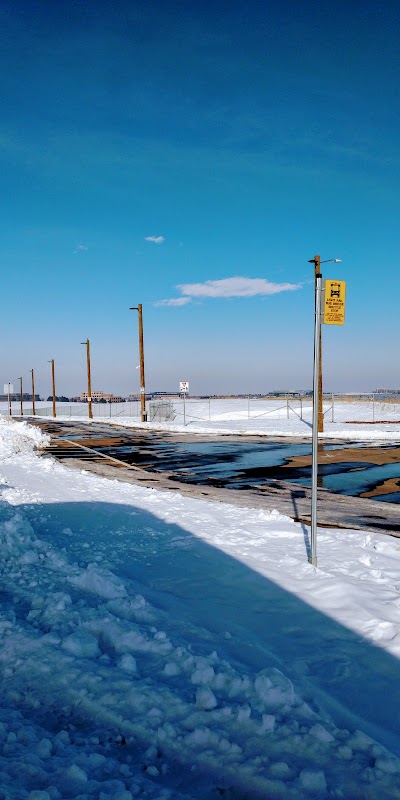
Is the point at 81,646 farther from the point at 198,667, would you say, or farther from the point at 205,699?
the point at 205,699

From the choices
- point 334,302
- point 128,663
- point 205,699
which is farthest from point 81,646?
point 334,302

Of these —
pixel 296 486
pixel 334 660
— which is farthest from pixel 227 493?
pixel 334 660

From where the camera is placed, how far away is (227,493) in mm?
10648

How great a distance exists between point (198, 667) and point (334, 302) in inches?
150

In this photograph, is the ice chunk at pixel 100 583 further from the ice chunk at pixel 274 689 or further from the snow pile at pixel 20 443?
the snow pile at pixel 20 443

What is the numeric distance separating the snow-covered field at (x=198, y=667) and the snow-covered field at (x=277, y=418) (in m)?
18.7

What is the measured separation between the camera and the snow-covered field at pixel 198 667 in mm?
2561

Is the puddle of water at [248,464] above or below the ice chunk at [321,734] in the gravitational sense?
below

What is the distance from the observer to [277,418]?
4388cm

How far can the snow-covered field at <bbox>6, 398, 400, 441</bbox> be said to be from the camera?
26641 mm

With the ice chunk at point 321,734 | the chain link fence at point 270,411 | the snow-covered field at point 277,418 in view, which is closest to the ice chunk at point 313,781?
the ice chunk at point 321,734

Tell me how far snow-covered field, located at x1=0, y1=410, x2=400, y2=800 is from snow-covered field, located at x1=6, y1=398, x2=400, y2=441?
18726 mm

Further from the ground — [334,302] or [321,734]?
[334,302]

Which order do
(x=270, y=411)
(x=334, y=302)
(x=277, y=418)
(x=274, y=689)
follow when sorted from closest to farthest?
(x=274, y=689)
(x=334, y=302)
(x=277, y=418)
(x=270, y=411)
